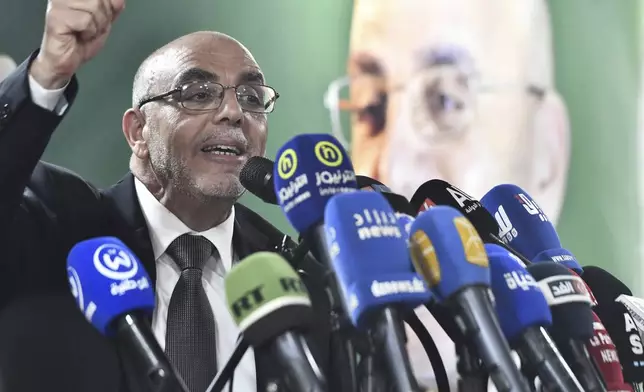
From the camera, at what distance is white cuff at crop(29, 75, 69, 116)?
4.01 feet

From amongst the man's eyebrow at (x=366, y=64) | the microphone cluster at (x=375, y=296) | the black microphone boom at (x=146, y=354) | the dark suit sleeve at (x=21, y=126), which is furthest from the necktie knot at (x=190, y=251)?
the man's eyebrow at (x=366, y=64)

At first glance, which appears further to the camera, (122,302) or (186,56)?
(186,56)

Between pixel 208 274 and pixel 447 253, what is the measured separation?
1.02 metres

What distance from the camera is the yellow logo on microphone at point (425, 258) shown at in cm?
87

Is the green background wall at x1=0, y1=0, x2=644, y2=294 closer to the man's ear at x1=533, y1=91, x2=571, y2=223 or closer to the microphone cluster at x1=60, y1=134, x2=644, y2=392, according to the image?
the man's ear at x1=533, y1=91, x2=571, y2=223

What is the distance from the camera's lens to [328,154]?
95 centimetres

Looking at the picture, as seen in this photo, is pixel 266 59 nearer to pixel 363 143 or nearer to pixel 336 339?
pixel 363 143

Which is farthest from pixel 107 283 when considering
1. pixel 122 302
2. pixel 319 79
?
pixel 319 79

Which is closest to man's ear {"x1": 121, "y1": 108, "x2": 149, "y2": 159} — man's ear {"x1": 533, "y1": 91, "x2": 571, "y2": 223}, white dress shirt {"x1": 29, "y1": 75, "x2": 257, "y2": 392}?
white dress shirt {"x1": 29, "y1": 75, "x2": 257, "y2": 392}

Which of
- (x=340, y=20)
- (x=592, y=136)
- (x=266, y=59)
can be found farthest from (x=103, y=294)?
(x=592, y=136)

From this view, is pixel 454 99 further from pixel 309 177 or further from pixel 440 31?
pixel 309 177

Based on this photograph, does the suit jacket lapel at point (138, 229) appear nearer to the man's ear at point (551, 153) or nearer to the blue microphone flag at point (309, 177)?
the blue microphone flag at point (309, 177)

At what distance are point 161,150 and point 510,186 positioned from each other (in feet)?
2.99

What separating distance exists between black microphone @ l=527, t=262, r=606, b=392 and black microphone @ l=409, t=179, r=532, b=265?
102 mm
